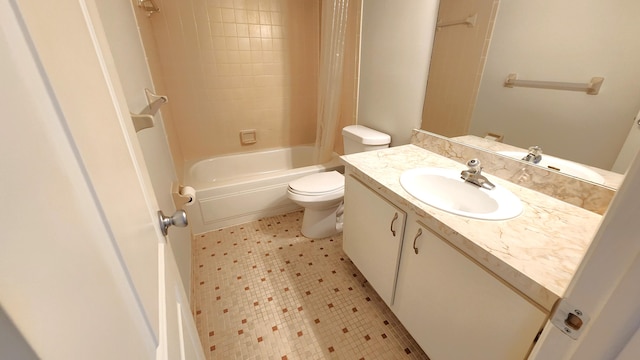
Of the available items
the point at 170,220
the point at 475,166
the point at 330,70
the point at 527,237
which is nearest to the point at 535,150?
the point at 475,166

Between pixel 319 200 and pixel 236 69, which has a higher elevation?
pixel 236 69

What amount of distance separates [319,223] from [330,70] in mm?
1270

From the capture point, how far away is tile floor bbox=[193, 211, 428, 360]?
1.27m

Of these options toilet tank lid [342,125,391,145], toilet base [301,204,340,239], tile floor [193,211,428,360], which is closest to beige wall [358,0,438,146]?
toilet tank lid [342,125,391,145]

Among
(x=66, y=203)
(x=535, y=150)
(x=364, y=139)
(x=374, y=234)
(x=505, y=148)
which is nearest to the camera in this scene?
(x=66, y=203)

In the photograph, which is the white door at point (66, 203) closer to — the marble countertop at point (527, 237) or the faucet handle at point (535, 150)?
the marble countertop at point (527, 237)

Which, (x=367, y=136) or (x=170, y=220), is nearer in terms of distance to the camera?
(x=170, y=220)

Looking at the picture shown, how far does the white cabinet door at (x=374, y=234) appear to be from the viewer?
1.15m

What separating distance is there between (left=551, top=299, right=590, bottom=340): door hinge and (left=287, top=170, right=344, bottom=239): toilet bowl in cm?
145

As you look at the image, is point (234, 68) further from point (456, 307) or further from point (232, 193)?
point (456, 307)

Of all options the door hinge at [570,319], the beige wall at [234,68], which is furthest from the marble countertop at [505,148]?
the beige wall at [234,68]

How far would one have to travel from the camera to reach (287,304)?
1496 millimetres

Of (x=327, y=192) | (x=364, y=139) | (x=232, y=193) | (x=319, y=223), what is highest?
(x=364, y=139)

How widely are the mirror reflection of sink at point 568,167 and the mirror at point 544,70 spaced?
0.02m
